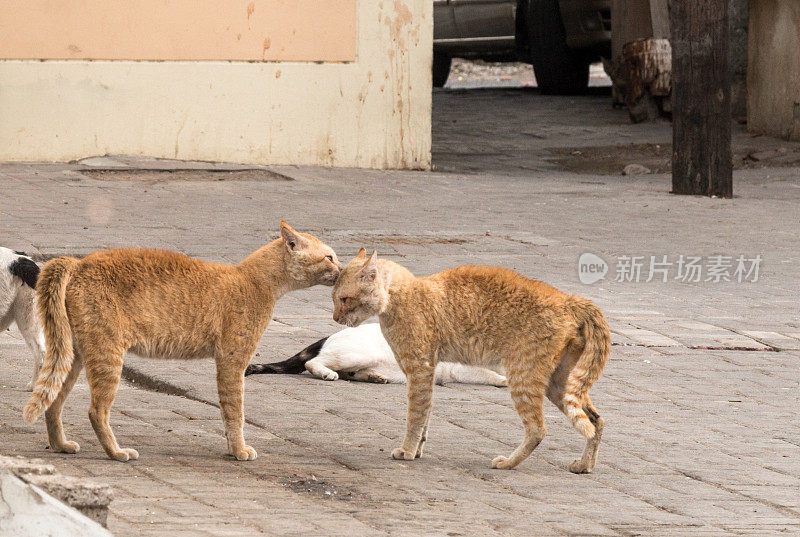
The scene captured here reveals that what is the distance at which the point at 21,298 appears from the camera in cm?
637

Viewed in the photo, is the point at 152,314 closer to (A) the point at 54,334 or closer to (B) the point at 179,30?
(A) the point at 54,334

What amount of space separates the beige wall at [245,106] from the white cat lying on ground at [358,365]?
8233 mm

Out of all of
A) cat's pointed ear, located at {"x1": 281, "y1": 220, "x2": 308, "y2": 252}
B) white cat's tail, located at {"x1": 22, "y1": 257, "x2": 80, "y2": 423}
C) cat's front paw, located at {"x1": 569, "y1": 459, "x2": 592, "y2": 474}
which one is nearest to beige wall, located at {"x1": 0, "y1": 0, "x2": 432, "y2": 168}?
cat's pointed ear, located at {"x1": 281, "y1": 220, "x2": 308, "y2": 252}

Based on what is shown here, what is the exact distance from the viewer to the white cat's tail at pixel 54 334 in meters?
4.92

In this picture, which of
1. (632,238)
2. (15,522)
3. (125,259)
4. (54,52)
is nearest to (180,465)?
(125,259)

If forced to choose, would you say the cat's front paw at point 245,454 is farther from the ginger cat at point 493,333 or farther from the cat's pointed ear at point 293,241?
the cat's pointed ear at point 293,241

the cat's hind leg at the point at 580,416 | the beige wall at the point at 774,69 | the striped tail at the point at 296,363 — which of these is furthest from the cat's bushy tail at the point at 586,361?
the beige wall at the point at 774,69

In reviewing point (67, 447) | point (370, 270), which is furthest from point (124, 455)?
point (370, 270)

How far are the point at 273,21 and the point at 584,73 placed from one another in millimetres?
10600

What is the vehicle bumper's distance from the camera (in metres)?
22.3

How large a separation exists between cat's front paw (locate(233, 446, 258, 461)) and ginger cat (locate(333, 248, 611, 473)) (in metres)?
0.66

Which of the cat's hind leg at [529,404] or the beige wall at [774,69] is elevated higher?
the beige wall at [774,69]

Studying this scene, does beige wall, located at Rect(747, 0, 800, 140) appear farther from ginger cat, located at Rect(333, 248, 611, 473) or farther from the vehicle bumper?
ginger cat, located at Rect(333, 248, 611, 473)

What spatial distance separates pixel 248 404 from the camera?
6355 mm
